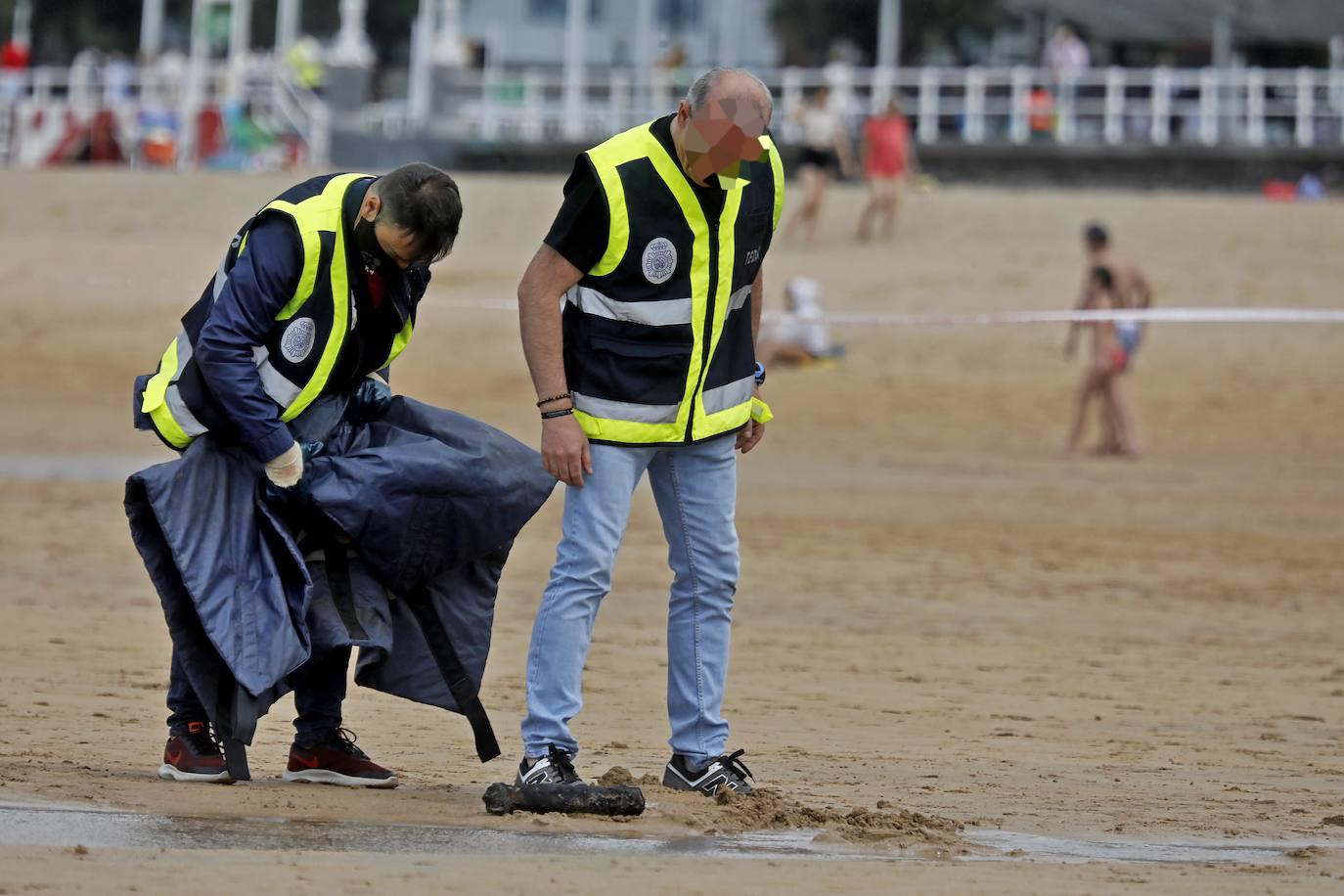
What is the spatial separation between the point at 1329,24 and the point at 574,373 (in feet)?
120

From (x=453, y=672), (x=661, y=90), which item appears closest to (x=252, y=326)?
(x=453, y=672)

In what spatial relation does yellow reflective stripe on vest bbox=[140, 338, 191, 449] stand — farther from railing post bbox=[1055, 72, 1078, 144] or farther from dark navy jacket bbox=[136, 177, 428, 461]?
railing post bbox=[1055, 72, 1078, 144]

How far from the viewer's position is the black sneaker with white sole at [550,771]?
529 cm

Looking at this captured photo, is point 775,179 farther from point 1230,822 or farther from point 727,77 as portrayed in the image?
point 1230,822

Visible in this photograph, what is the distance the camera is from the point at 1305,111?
93.9 feet

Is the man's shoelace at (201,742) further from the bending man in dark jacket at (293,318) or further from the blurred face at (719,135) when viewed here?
the blurred face at (719,135)

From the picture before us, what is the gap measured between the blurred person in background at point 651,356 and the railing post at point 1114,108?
24.3 metres

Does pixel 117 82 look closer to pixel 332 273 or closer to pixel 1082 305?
pixel 1082 305

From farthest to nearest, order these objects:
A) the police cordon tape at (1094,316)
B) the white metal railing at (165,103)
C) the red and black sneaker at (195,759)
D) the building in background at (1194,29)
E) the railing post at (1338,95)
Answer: the building in background at (1194,29)
the white metal railing at (165,103)
the railing post at (1338,95)
the police cordon tape at (1094,316)
the red and black sneaker at (195,759)

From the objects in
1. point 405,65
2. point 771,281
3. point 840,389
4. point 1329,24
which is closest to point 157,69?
point 771,281

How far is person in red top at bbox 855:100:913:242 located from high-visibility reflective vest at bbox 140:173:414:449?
1987 cm

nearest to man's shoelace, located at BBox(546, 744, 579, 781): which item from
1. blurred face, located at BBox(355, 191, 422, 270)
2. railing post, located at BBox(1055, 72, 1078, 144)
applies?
blurred face, located at BBox(355, 191, 422, 270)

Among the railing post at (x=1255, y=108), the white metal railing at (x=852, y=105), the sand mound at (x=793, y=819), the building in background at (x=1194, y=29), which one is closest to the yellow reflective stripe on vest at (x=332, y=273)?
the sand mound at (x=793, y=819)

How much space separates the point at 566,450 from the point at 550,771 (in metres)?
0.81
